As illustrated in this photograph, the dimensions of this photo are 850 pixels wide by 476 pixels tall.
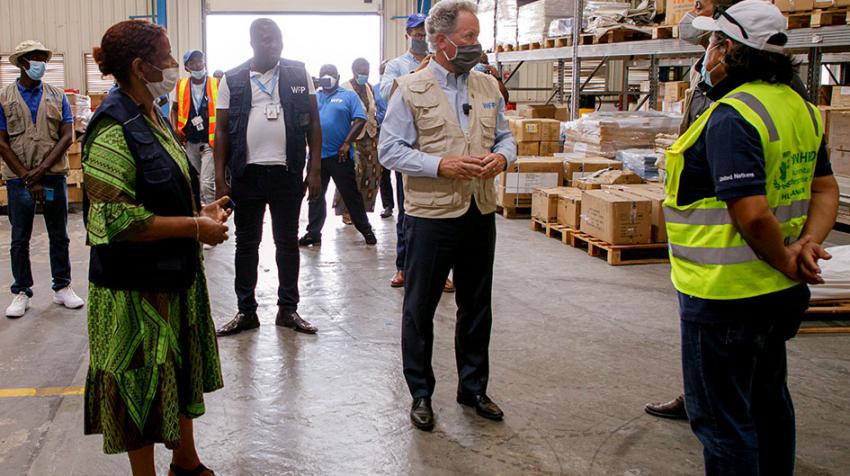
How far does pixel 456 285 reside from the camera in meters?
Answer: 3.97

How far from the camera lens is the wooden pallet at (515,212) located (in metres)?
10.6

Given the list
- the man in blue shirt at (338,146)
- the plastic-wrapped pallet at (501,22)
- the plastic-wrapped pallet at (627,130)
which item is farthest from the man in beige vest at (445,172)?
the plastic-wrapped pallet at (501,22)

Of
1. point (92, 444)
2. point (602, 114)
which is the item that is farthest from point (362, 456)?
point (602, 114)

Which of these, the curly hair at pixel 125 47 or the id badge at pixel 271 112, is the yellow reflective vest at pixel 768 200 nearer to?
the curly hair at pixel 125 47

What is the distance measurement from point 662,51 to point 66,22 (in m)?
15.1

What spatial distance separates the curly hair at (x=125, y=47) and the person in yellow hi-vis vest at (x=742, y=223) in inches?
71.2

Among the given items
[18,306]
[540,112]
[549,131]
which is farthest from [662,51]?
[18,306]

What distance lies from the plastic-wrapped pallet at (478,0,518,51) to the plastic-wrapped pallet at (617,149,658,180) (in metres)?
4.00

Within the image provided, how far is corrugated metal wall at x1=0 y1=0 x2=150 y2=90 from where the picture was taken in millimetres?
18875

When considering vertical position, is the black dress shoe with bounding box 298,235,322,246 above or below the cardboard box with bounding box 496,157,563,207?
below

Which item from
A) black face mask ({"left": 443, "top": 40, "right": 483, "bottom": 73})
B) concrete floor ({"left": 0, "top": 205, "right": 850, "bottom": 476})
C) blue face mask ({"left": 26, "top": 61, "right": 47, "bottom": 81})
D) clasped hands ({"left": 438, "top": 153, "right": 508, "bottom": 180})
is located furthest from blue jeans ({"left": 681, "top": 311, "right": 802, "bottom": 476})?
blue face mask ({"left": 26, "top": 61, "right": 47, "bottom": 81})

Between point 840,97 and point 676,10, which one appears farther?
point 840,97

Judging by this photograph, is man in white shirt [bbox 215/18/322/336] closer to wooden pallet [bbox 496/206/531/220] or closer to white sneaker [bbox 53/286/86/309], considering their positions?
white sneaker [bbox 53/286/86/309]

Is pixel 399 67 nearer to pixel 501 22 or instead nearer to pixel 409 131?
pixel 409 131
